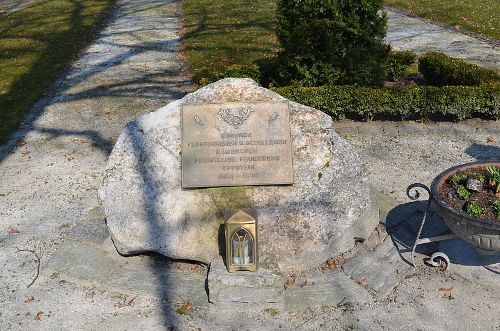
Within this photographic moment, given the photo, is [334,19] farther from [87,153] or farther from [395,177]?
[87,153]

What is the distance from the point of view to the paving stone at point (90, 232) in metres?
6.64

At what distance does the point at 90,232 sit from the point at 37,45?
1325cm

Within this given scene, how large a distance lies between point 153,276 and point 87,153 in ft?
13.5

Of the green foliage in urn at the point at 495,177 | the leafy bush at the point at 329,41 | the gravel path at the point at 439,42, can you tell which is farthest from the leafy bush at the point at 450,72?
the green foliage in urn at the point at 495,177

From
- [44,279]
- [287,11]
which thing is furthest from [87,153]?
[287,11]

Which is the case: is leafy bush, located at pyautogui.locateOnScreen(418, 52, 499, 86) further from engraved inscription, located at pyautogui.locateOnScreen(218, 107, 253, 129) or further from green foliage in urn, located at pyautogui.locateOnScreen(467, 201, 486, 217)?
engraved inscription, located at pyautogui.locateOnScreen(218, 107, 253, 129)

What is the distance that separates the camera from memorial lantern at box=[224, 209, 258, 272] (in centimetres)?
557

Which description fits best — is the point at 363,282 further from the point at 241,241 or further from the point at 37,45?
the point at 37,45

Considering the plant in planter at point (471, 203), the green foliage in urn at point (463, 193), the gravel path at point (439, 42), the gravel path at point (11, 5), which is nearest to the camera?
the plant in planter at point (471, 203)

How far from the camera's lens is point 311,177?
6137mm

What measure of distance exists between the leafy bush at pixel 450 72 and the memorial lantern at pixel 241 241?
7.27 metres

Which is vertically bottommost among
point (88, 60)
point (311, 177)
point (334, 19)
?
point (88, 60)

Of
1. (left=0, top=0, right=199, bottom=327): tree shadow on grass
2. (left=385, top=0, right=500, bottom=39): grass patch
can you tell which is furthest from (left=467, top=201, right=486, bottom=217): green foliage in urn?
(left=385, top=0, right=500, bottom=39): grass patch

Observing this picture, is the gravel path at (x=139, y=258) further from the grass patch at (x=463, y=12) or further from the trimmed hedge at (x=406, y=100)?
the grass patch at (x=463, y=12)
